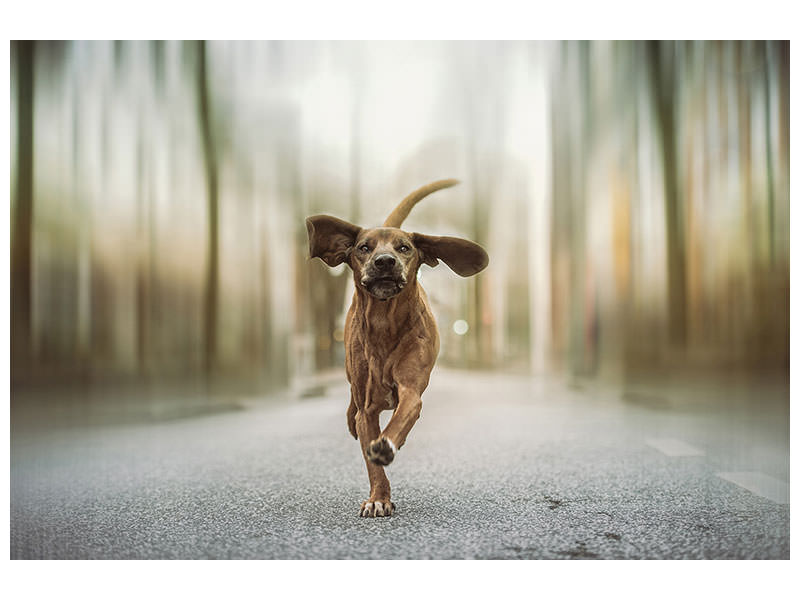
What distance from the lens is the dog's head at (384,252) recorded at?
439cm

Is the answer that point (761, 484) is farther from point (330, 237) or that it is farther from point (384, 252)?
point (330, 237)

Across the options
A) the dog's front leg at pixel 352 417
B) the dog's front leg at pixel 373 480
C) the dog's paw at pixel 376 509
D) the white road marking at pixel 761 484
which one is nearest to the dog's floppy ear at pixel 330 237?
the dog's front leg at pixel 373 480

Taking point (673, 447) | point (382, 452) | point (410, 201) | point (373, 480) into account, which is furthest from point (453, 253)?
point (673, 447)

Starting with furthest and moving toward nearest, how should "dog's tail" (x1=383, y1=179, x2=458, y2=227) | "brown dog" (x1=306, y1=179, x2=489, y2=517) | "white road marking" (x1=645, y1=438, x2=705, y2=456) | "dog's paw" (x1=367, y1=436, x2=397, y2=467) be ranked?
"white road marking" (x1=645, y1=438, x2=705, y2=456)
"dog's tail" (x1=383, y1=179, x2=458, y2=227)
"brown dog" (x1=306, y1=179, x2=489, y2=517)
"dog's paw" (x1=367, y1=436, x2=397, y2=467)

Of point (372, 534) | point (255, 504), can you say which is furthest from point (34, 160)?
point (372, 534)

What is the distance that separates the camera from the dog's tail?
17.2 ft

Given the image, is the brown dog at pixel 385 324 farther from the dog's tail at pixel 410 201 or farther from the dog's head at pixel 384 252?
the dog's tail at pixel 410 201

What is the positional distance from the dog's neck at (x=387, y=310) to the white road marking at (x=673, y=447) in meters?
3.55

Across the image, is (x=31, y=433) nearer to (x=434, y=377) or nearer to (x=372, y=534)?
(x=372, y=534)

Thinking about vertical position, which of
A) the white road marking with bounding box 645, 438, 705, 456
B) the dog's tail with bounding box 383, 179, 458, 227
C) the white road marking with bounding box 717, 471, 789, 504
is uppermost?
the dog's tail with bounding box 383, 179, 458, 227

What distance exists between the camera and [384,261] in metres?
4.35

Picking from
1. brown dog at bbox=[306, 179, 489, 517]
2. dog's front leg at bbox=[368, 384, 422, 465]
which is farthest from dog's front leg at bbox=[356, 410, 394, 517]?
dog's front leg at bbox=[368, 384, 422, 465]

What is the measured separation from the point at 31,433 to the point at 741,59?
24.5 feet

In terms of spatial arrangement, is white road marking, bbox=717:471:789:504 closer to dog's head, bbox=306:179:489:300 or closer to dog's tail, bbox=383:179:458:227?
dog's head, bbox=306:179:489:300
